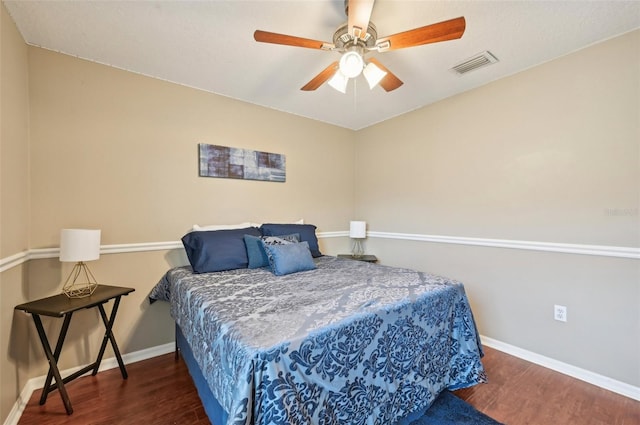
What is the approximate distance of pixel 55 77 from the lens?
82.0 inches

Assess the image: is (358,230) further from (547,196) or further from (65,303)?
(65,303)

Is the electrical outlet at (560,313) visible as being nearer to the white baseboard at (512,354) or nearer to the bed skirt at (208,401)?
the white baseboard at (512,354)

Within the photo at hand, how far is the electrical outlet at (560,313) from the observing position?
7.16 ft

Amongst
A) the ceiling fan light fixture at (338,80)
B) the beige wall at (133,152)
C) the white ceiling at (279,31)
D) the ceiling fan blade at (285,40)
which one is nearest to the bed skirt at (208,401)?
the beige wall at (133,152)

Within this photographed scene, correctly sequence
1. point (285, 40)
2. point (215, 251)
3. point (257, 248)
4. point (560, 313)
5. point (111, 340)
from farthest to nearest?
point (257, 248) < point (215, 251) < point (560, 313) < point (111, 340) < point (285, 40)

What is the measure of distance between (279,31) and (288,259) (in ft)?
5.61

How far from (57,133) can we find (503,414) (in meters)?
3.70

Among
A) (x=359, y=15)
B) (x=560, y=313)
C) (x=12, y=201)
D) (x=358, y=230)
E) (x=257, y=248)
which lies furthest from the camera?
(x=358, y=230)

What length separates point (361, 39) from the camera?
169cm

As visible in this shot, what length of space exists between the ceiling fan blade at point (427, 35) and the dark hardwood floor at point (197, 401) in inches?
89.0

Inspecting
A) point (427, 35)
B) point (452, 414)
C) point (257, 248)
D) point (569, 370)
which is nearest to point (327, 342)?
point (452, 414)

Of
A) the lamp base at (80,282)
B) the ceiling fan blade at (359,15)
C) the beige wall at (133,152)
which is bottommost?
the lamp base at (80,282)

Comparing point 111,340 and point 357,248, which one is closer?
point 111,340

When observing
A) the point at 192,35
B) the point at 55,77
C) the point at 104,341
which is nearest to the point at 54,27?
the point at 55,77
